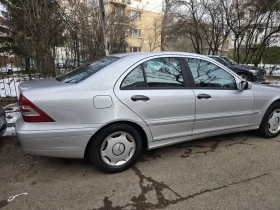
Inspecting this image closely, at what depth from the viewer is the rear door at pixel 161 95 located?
2721 mm

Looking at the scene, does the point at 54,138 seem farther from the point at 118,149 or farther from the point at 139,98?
the point at 139,98

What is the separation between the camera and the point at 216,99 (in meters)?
3.24

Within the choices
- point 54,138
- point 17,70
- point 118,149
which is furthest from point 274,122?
point 17,70

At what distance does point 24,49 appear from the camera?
6.44 meters

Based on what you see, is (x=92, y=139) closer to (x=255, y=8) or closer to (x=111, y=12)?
(x=111, y=12)

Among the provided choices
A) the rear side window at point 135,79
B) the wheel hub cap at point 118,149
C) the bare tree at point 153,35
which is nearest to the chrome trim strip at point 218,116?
the rear side window at point 135,79

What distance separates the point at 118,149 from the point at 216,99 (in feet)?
5.39

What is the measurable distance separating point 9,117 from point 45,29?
9.53 feet

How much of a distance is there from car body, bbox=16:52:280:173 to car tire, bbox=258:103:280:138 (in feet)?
1.58

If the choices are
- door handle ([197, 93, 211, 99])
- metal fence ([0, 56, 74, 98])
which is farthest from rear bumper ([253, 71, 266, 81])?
door handle ([197, 93, 211, 99])

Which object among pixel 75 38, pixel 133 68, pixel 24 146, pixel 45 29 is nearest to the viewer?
pixel 24 146

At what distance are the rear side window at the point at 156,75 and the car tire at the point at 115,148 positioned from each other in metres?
0.57

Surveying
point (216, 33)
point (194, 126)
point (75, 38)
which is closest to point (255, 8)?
point (216, 33)

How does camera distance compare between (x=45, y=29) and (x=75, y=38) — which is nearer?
(x=45, y=29)
